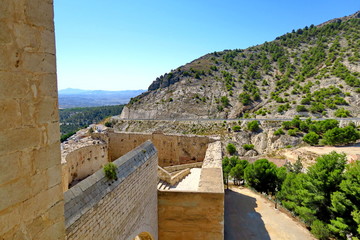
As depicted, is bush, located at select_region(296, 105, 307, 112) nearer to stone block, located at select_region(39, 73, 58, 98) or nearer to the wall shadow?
the wall shadow

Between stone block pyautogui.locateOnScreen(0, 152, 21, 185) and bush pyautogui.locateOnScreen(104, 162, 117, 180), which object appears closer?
stone block pyautogui.locateOnScreen(0, 152, 21, 185)

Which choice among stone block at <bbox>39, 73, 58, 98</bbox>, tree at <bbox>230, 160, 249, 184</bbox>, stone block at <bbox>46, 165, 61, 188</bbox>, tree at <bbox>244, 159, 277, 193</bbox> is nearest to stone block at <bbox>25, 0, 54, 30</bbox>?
stone block at <bbox>39, 73, 58, 98</bbox>

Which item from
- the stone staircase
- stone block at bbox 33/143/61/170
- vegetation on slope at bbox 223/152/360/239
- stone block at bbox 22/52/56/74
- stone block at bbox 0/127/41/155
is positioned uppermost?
stone block at bbox 22/52/56/74

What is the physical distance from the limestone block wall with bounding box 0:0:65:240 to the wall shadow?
10.7 m

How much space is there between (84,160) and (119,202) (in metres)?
9.18

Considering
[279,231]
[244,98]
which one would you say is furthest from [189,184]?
[244,98]

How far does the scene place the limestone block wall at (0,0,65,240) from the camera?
74.5 inches

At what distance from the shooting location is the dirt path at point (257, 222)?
1153cm

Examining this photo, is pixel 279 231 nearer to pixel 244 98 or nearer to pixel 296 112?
pixel 296 112

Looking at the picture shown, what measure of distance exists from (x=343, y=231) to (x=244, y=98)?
39256mm

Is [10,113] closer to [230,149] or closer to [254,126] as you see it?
[230,149]

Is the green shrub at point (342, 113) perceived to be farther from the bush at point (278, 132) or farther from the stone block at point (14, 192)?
the stone block at point (14, 192)

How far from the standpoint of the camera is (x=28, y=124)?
2.08 meters

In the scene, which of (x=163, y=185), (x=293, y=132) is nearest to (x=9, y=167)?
(x=163, y=185)
